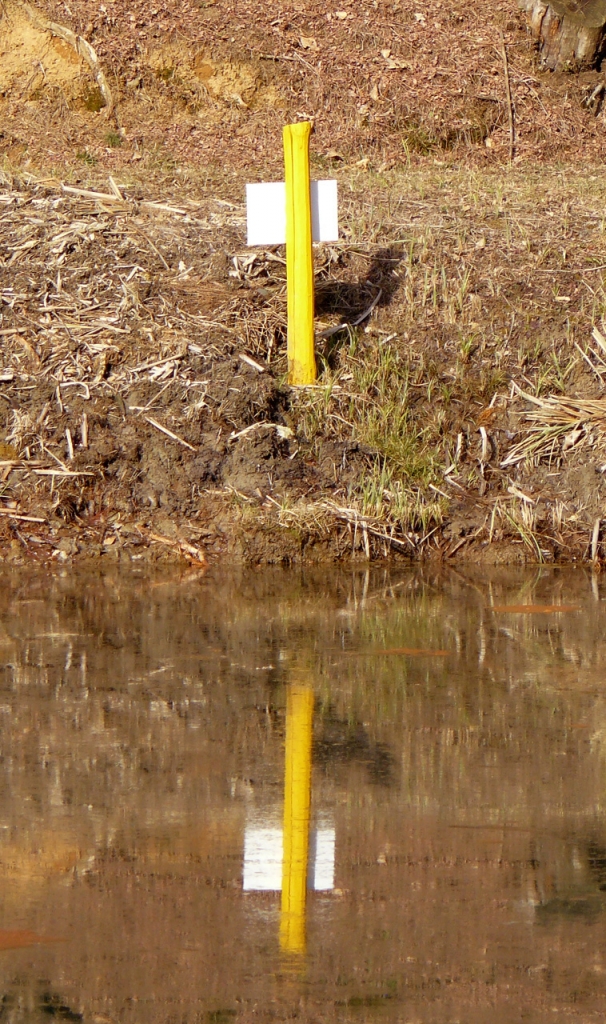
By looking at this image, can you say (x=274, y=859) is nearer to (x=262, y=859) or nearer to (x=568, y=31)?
(x=262, y=859)

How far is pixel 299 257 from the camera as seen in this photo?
8.23 meters

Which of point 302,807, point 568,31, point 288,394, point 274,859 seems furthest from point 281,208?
point 568,31

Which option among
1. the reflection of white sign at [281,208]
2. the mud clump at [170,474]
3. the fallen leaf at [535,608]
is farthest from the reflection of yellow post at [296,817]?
the reflection of white sign at [281,208]

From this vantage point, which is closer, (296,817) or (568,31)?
(296,817)

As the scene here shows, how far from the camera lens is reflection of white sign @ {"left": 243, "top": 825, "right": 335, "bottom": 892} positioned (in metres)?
3.88

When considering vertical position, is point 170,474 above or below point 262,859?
below

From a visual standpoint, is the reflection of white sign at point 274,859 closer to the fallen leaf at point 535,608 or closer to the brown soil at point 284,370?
the fallen leaf at point 535,608

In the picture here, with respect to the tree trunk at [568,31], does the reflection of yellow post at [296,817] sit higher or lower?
Result: lower

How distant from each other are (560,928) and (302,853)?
2.59 feet

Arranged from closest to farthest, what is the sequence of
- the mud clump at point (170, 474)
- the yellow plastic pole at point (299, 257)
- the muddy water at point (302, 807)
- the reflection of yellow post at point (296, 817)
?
the muddy water at point (302, 807)
the reflection of yellow post at point (296, 817)
the mud clump at point (170, 474)
the yellow plastic pole at point (299, 257)

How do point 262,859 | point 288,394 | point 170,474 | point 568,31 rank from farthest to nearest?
point 568,31, point 288,394, point 170,474, point 262,859

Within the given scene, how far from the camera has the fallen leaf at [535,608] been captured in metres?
6.57

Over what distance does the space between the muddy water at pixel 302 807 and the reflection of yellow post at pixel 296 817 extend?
0.03 feet

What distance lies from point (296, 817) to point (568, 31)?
37.9 ft
